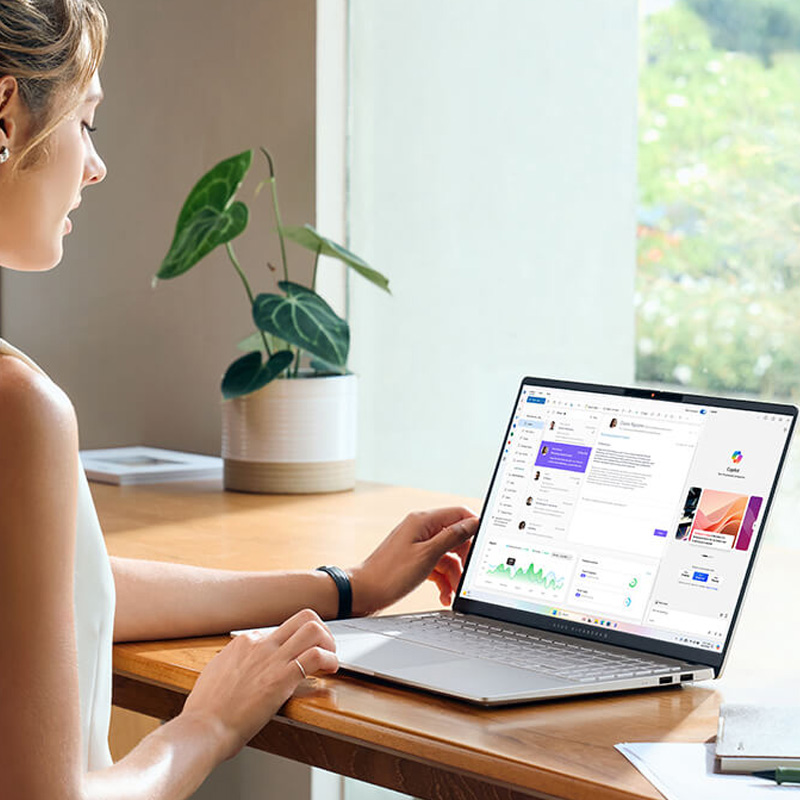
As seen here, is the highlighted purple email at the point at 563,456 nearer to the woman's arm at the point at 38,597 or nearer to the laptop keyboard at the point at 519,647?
the laptop keyboard at the point at 519,647

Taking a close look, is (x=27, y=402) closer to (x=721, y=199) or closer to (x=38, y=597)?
(x=38, y=597)

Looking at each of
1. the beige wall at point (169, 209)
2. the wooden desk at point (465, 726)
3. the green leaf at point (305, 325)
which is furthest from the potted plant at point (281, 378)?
the wooden desk at point (465, 726)

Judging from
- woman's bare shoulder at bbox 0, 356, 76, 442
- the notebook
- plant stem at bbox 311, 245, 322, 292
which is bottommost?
the notebook

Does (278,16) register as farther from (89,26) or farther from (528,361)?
(89,26)

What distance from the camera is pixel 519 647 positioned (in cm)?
112

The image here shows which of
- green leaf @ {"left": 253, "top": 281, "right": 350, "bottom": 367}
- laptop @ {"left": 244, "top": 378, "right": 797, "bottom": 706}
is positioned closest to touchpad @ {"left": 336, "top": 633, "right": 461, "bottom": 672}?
laptop @ {"left": 244, "top": 378, "right": 797, "bottom": 706}

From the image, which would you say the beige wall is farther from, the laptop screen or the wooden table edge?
the wooden table edge

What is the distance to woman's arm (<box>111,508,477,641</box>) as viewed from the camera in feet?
4.03

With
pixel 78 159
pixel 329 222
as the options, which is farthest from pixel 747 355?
pixel 78 159

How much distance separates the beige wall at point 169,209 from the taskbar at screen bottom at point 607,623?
47.7 inches

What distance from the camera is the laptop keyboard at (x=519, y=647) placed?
105cm

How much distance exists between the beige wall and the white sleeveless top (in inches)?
51.8

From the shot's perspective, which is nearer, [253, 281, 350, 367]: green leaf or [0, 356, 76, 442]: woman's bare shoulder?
[0, 356, 76, 442]: woman's bare shoulder

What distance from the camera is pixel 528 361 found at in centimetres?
230
